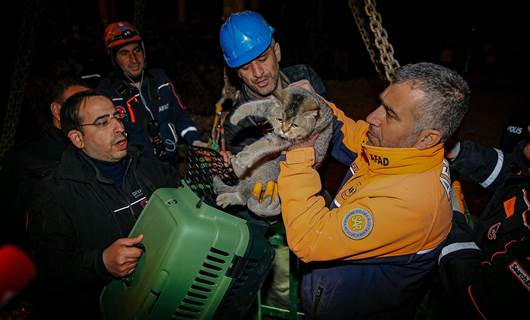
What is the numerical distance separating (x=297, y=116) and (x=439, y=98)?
Result: 83 cm

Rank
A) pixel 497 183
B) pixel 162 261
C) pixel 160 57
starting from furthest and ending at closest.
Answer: pixel 160 57, pixel 497 183, pixel 162 261

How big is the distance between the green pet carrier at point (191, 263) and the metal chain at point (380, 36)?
133cm

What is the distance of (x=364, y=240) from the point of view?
157cm

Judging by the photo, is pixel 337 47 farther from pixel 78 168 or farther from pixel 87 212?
pixel 87 212

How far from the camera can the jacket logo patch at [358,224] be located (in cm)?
156

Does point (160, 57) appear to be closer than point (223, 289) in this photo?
No

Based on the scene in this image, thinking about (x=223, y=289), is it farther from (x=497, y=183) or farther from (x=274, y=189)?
(x=497, y=183)

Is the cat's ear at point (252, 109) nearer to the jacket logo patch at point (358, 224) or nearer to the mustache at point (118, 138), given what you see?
the mustache at point (118, 138)

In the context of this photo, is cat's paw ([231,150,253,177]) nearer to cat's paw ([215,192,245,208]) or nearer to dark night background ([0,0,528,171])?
cat's paw ([215,192,245,208])

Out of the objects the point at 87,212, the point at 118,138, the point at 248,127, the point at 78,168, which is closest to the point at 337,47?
the point at 248,127

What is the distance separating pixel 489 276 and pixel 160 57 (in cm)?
1095

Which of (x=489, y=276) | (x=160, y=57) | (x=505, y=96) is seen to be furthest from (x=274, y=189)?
(x=505, y=96)

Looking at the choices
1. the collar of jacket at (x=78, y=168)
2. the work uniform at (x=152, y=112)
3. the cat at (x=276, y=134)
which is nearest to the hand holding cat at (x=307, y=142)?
the cat at (x=276, y=134)

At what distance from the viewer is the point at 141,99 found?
3883 millimetres
